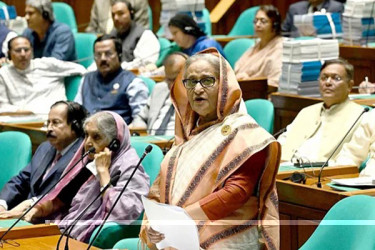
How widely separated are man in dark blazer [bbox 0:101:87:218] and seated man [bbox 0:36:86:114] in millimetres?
2076

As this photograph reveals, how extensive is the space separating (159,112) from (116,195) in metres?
1.84

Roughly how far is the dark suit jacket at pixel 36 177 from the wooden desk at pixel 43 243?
861 millimetres

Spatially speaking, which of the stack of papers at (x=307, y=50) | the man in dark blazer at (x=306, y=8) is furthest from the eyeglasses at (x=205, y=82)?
the man in dark blazer at (x=306, y=8)

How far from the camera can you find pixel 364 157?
15.8ft

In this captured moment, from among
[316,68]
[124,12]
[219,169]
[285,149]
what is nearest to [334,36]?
[316,68]

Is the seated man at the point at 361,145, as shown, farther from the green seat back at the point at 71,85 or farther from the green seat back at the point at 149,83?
the green seat back at the point at 71,85

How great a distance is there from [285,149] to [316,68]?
1.07 metres

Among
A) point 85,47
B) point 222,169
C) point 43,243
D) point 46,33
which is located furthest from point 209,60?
point 85,47

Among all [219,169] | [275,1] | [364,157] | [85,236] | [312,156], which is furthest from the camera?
[275,1]

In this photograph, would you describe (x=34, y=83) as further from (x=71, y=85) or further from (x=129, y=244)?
(x=129, y=244)

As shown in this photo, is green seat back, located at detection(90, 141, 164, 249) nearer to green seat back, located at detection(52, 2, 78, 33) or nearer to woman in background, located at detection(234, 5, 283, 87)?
woman in background, located at detection(234, 5, 283, 87)

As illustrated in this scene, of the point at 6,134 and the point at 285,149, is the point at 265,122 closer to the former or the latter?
the point at 285,149

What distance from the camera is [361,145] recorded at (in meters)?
4.80

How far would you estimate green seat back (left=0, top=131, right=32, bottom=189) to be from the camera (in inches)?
206
